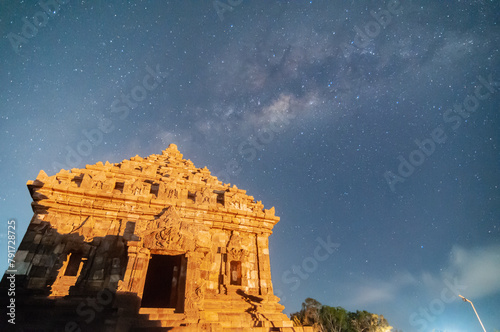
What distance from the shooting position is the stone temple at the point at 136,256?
932cm

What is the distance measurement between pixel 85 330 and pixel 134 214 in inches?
214

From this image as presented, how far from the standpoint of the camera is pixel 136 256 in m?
10.4


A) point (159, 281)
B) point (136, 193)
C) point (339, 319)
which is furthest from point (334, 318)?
point (136, 193)

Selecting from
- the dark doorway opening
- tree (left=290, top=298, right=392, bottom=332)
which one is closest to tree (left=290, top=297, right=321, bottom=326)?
tree (left=290, top=298, right=392, bottom=332)

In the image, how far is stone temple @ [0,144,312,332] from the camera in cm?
932

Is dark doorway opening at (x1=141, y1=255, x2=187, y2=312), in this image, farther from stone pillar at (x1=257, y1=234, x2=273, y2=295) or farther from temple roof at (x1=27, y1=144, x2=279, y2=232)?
→ stone pillar at (x1=257, y1=234, x2=273, y2=295)

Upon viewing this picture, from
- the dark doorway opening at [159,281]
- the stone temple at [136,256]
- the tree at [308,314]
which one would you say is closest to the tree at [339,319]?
the tree at [308,314]

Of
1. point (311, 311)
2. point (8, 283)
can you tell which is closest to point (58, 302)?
point (8, 283)

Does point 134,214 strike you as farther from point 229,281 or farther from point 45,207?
point 229,281

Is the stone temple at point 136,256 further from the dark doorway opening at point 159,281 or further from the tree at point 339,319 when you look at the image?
the tree at point 339,319

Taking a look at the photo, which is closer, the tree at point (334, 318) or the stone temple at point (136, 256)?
the stone temple at point (136, 256)

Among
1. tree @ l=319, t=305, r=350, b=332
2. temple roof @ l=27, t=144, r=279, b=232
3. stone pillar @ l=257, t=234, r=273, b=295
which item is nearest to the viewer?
temple roof @ l=27, t=144, r=279, b=232

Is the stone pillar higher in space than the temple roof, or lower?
lower

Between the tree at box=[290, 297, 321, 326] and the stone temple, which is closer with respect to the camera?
the stone temple
